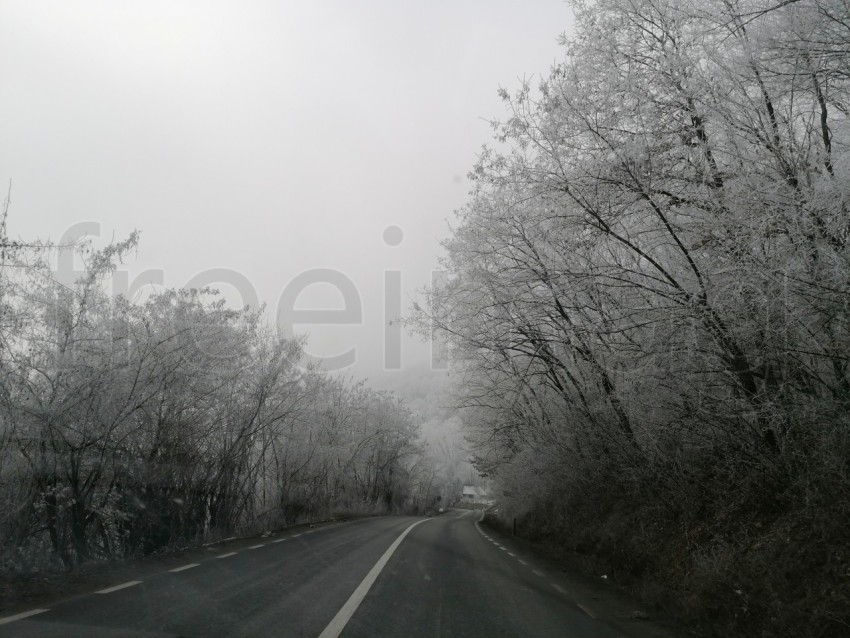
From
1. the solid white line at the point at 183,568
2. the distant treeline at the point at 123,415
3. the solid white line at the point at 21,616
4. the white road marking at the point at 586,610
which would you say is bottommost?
the white road marking at the point at 586,610

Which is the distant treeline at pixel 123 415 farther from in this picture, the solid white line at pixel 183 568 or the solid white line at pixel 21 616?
the solid white line at pixel 21 616

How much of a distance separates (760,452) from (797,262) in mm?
3047

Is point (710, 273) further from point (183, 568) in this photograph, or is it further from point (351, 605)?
point (183, 568)

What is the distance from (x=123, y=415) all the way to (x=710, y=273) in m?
10.2

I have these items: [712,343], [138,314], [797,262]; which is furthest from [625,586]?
[138,314]

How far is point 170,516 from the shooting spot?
12.1m

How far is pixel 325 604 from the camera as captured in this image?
644 cm

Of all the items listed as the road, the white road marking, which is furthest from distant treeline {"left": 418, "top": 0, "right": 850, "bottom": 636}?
the road

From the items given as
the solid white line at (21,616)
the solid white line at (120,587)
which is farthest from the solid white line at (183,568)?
the solid white line at (21,616)

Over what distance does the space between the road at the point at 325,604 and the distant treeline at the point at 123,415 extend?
2111 mm

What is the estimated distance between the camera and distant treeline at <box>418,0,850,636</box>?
6.12 m

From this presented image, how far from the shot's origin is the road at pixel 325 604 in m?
5.21

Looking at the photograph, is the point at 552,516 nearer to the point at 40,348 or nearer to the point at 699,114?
the point at 699,114

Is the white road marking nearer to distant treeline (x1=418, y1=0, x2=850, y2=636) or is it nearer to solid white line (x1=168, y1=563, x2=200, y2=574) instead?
distant treeline (x1=418, y1=0, x2=850, y2=636)
